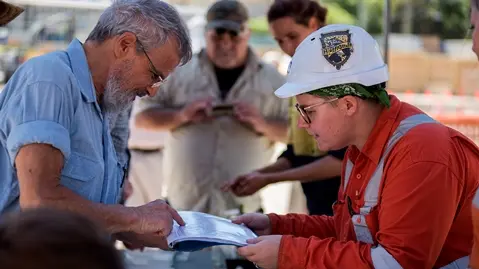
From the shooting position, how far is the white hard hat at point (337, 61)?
2014 millimetres

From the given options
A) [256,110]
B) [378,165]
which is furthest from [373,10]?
[378,165]

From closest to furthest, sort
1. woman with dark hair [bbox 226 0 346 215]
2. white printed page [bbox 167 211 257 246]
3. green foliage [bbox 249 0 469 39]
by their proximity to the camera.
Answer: white printed page [bbox 167 211 257 246] → woman with dark hair [bbox 226 0 346 215] → green foliage [bbox 249 0 469 39]

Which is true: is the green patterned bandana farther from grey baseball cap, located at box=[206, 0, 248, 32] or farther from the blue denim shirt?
grey baseball cap, located at box=[206, 0, 248, 32]

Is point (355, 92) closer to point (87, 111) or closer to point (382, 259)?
point (382, 259)

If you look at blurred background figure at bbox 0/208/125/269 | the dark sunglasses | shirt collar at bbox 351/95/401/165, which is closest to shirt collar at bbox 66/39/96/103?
shirt collar at bbox 351/95/401/165

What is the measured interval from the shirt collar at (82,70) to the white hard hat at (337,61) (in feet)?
1.93

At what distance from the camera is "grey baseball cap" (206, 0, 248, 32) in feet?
14.1

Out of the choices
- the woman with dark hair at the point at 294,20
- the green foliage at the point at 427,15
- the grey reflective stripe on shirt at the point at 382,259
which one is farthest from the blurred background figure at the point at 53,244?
the green foliage at the point at 427,15

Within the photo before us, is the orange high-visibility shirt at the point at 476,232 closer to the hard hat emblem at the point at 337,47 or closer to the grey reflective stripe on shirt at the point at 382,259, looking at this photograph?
the grey reflective stripe on shirt at the point at 382,259

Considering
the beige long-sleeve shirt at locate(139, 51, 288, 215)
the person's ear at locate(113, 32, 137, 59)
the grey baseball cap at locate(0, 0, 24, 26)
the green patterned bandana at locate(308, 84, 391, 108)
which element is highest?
the grey baseball cap at locate(0, 0, 24, 26)

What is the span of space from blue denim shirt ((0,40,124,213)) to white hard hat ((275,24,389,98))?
0.60m

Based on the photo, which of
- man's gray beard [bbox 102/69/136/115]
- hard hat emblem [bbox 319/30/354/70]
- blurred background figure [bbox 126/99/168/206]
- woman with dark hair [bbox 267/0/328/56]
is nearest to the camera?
hard hat emblem [bbox 319/30/354/70]

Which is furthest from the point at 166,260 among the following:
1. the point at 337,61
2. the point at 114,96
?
the point at 337,61

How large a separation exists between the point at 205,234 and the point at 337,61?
649 millimetres
